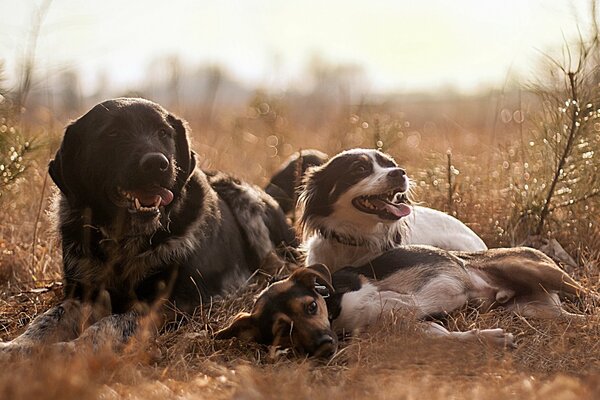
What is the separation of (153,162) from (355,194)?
1.36 metres

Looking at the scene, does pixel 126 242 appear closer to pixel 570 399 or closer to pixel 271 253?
pixel 271 253

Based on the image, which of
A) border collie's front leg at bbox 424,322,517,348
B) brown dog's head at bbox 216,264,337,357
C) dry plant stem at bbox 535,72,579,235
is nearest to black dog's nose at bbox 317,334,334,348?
brown dog's head at bbox 216,264,337,357

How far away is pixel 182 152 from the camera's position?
19.6 feet

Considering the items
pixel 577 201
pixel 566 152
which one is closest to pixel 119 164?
pixel 566 152

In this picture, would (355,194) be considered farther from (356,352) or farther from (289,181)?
(289,181)

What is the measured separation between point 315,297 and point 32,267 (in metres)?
2.87

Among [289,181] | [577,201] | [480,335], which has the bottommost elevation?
[289,181]

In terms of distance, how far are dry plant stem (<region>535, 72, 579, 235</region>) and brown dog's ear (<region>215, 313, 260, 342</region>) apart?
307 cm

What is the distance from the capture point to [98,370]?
4.11 metres

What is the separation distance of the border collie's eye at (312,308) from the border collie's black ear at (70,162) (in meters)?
1.70

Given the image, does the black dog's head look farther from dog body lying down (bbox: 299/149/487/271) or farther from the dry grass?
dog body lying down (bbox: 299/149/487/271)

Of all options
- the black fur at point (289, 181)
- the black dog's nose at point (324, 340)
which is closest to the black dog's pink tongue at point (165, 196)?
the black dog's nose at point (324, 340)

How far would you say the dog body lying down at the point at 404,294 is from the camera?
15.8 feet

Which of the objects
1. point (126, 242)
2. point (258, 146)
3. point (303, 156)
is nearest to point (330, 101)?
point (258, 146)
